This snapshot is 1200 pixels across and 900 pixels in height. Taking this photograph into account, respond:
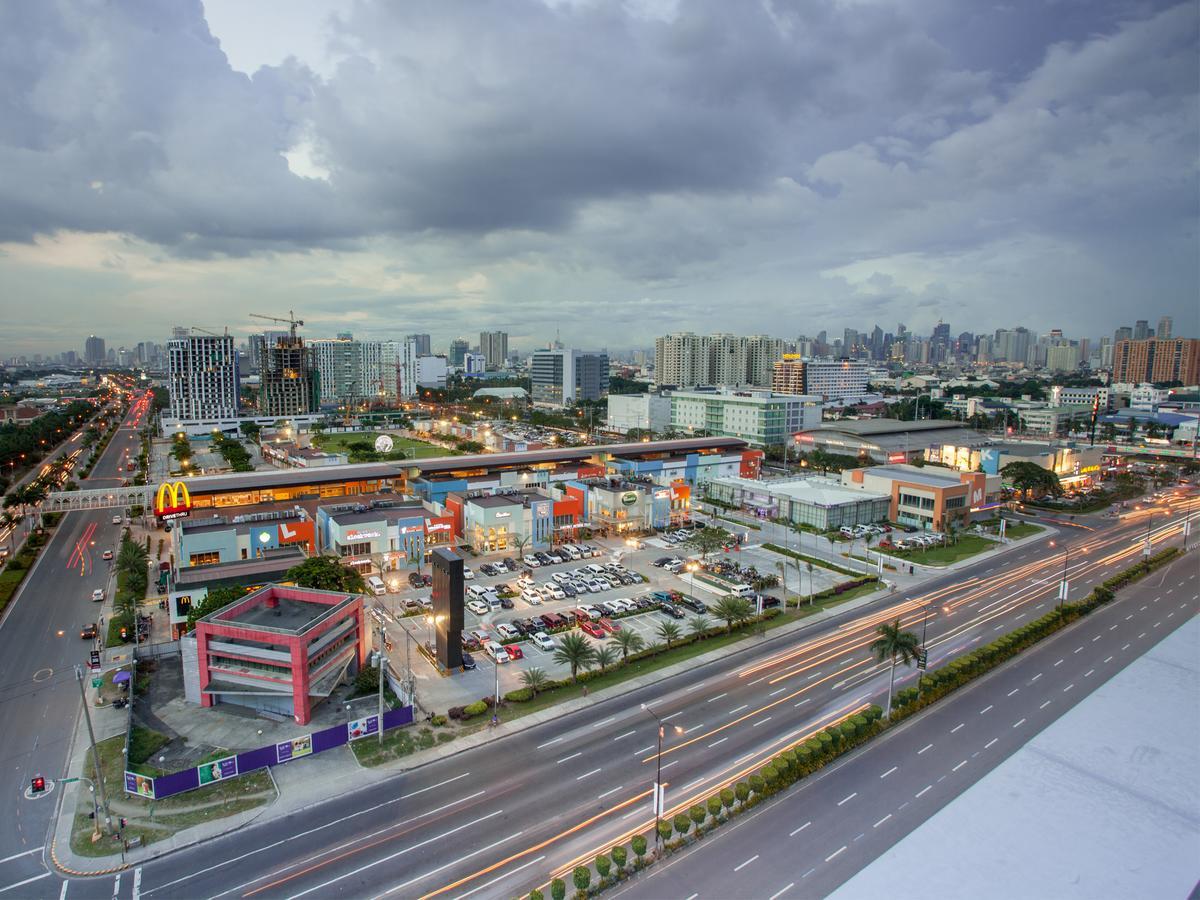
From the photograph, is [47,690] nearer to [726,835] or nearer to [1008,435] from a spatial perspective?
[726,835]

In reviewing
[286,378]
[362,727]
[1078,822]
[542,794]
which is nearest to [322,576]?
[362,727]

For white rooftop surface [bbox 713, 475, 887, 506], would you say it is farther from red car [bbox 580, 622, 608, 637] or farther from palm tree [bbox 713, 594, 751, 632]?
red car [bbox 580, 622, 608, 637]

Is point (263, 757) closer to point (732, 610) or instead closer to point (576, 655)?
point (576, 655)

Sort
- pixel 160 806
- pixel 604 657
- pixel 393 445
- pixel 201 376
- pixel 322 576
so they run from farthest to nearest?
1. pixel 201 376
2. pixel 393 445
3. pixel 322 576
4. pixel 604 657
5. pixel 160 806

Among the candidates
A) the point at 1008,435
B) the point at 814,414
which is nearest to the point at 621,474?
the point at 814,414

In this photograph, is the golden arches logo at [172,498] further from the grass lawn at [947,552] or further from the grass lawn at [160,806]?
the grass lawn at [947,552]

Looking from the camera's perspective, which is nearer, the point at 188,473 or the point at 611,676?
the point at 611,676
